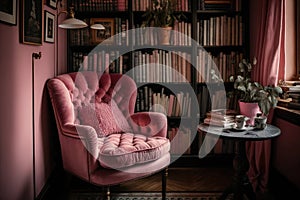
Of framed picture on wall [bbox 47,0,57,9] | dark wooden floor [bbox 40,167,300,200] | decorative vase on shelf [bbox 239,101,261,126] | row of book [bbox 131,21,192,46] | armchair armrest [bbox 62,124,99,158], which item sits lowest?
dark wooden floor [bbox 40,167,300,200]

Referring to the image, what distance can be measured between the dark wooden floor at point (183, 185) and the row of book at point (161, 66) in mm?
970

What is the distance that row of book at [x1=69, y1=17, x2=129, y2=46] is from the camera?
324 centimetres

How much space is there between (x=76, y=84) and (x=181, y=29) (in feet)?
4.00

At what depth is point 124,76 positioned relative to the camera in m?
2.99

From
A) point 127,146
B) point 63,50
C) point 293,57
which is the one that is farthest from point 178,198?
point 63,50

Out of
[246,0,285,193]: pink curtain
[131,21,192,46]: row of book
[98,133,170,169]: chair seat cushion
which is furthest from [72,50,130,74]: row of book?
[246,0,285,193]: pink curtain

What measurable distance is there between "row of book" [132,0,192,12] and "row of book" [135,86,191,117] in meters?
0.82

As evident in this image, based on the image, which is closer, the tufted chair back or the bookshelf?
the tufted chair back

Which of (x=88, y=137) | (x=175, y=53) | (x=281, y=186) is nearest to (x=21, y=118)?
(x=88, y=137)

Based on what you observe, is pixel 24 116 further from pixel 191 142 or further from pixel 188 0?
pixel 188 0

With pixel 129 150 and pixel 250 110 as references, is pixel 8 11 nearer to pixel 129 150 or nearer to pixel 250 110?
pixel 129 150

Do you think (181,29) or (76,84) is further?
(181,29)

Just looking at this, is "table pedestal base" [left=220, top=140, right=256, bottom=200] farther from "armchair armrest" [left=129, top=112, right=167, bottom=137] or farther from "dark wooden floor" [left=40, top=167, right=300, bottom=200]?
"armchair armrest" [left=129, top=112, right=167, bottom=137]

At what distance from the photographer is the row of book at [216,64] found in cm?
323
